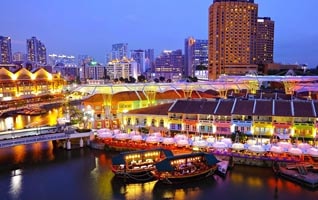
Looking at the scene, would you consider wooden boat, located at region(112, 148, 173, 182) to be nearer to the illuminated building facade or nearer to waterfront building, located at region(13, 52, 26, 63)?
the illuminated building facade

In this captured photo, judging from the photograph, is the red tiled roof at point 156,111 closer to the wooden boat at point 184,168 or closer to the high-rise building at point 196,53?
the wooden boat at point 184,168

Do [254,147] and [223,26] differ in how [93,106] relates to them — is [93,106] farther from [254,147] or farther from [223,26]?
[223,26]

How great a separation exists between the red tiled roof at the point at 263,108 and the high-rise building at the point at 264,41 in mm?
82018

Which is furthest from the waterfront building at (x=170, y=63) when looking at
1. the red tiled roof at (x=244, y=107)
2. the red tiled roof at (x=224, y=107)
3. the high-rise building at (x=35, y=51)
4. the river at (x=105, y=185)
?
the river at (x=105, y=185)

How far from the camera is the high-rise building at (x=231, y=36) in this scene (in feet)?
300

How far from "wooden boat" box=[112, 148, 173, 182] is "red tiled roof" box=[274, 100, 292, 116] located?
1118 cm

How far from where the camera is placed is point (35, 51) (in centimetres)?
17538

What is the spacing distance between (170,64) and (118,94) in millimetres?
123460

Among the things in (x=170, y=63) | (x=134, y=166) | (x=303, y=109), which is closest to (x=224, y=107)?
(x=303, y=109)

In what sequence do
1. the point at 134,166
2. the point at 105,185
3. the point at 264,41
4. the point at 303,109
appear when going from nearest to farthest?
the point at 105,185 < the point at 134,166 < the point at 303,109 < the point at 264,41

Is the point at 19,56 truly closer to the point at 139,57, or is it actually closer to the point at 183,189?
the point at 139,57

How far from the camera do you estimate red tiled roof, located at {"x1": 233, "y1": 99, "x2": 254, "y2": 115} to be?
26414 mm

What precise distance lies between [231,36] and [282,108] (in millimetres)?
69608

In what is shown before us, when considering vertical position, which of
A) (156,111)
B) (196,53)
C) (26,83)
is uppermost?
(196,53)
